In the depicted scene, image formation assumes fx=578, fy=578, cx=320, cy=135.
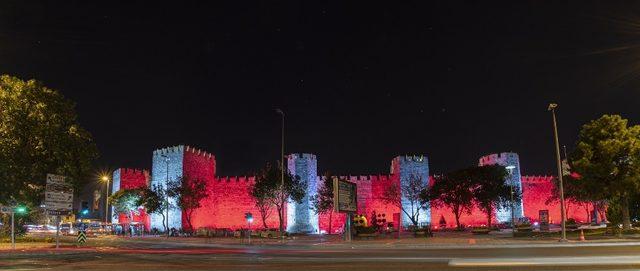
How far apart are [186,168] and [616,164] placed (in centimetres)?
4483

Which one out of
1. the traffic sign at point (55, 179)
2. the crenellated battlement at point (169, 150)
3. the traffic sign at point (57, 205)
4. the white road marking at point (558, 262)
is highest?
the crenellated battlement at point (169, 150)

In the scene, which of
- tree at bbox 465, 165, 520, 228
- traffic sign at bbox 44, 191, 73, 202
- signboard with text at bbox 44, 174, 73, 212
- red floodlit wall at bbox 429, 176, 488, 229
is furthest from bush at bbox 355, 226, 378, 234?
red floodlit wall at bbox 429, 176, 488, 229

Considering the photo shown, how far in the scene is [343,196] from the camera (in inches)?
1362

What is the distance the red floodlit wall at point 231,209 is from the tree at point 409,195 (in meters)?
13.9

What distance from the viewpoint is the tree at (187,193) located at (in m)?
61.7

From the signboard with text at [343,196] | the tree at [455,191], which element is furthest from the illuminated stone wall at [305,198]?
the signboard with text at [343,196]

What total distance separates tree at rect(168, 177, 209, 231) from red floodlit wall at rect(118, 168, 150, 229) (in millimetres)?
9261

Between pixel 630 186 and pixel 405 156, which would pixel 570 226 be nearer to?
pixel 630 186

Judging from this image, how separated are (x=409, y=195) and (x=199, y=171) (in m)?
24.8

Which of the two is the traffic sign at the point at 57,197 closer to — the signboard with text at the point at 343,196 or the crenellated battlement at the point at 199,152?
the signboard with text at the point at 343,196

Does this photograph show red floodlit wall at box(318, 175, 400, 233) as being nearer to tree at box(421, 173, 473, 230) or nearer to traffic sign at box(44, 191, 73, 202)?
tree at box(421, 173, 473, 230)

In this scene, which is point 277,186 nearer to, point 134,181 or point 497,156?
point 134,181

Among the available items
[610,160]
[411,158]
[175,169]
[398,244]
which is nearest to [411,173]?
[411,158]

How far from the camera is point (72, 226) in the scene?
224ft
